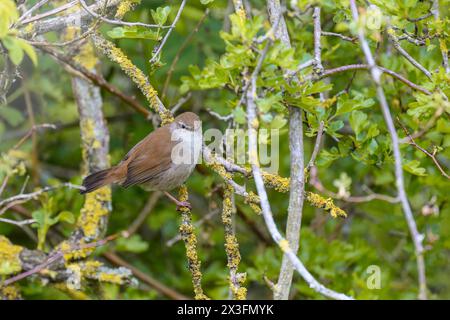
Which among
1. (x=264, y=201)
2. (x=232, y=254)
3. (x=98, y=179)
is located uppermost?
(x=98, y=179)

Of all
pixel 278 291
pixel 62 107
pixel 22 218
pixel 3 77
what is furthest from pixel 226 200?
pixel 62 107

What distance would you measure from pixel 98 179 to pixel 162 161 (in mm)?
449

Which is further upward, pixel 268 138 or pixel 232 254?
pixel 268 138

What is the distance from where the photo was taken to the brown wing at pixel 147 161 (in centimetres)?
454

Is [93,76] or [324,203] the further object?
[93,76]

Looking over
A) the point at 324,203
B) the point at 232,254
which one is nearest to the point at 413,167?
the point at 324,203

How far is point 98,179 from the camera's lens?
4.40 metres

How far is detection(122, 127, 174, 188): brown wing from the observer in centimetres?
454

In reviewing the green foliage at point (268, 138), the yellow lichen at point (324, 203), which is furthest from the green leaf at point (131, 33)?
the yellow lichen at point (324, 203)

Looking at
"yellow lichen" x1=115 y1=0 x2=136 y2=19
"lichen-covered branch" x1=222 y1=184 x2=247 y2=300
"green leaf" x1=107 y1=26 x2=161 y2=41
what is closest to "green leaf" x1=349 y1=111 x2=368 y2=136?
"lichen-covered branch" x1=222 y1=184 x2=247 y2=300

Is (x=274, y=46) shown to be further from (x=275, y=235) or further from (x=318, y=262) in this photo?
(x=318, y=262)

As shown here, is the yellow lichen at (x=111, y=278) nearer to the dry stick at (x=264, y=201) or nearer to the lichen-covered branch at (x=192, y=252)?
the lichen-covered branch at (x=192, y=252)

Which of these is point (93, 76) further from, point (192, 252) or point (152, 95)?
point (192, 252)

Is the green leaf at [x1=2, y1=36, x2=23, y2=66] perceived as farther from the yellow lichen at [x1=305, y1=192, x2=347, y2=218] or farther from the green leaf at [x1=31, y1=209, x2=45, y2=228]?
the green leaf at [x1=31, y1=209, x2=45, y2=228]
